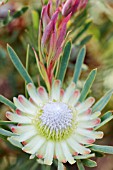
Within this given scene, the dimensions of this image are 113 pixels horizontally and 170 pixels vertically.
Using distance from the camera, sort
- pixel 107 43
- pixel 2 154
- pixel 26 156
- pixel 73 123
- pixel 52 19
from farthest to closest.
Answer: pixel 107 43 < pixel 2 154 < pixel 26 156 < pixel 73 123 < pixel 52 19

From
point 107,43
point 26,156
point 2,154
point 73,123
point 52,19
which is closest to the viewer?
point 52,19

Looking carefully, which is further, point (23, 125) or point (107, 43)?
point (107, 43)

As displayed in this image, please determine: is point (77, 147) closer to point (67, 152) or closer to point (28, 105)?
point (67, 152)

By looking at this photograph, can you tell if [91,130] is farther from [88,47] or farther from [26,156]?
[88,47]

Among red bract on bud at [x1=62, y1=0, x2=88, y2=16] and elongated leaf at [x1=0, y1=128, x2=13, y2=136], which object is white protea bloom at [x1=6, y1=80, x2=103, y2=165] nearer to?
elongated leaf at [x1=0, y1=128, x2=13, y2=136]

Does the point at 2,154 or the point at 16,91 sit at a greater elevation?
the point at 16,91

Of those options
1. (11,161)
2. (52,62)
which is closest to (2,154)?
(11,161)

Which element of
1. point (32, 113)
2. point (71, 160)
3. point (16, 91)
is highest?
point (16, 91)
